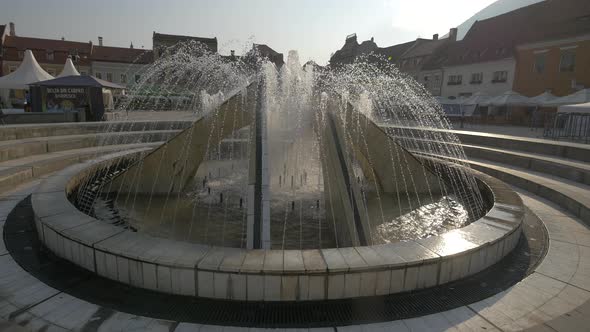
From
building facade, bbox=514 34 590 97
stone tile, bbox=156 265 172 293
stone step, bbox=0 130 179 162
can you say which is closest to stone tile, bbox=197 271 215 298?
stone tile, bbox=156 265 172 293

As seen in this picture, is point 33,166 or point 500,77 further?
point 500,77

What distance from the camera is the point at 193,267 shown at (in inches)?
139

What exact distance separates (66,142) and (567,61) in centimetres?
3543

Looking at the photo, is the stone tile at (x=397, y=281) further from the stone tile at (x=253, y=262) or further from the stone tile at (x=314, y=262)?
the stone tile at (x=253, y=262)

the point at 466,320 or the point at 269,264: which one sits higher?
the point at 269,264

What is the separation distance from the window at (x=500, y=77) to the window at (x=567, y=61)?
17.0 feet

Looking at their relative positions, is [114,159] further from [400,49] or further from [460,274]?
[400,49]

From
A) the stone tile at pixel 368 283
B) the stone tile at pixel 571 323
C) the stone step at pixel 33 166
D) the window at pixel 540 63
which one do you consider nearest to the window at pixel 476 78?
the window at pixel 540 63

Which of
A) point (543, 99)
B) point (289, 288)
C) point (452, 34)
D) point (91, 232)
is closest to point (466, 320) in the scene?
point (289, 288)

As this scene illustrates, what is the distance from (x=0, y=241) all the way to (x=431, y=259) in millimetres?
5893

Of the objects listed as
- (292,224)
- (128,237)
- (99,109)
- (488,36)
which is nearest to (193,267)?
(128,237)

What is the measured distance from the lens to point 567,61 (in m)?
28.0

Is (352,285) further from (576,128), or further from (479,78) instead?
(479,78)

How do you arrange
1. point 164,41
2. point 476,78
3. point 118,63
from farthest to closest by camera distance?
point 164,41, point 118,63, point 476,78
